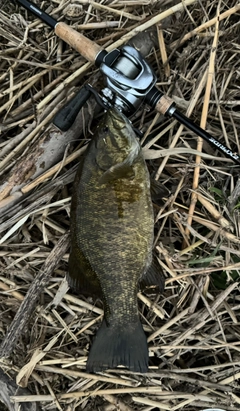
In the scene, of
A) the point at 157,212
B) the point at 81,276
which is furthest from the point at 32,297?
the point at 157,212

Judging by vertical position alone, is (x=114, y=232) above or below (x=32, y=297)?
above

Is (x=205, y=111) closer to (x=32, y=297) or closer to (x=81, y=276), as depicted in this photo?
(x=81, y=276)

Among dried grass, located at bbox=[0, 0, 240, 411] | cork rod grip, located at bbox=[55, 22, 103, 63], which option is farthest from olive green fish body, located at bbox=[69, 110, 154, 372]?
cork rod grip, located at bbox=[55, 22, 103, 63]

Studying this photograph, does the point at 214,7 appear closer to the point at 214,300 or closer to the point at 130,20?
the point at 130,20

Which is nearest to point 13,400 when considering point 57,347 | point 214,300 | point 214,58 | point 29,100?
point 57,347

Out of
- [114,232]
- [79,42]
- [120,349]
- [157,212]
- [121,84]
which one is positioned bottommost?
[120,349]

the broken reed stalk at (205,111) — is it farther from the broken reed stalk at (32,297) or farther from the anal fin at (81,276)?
the broken reed stalk at (32,297)

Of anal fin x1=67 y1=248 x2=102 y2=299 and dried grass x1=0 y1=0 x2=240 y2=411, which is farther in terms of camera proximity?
dried grass x1=0 y1=0 x2=240 y2=411

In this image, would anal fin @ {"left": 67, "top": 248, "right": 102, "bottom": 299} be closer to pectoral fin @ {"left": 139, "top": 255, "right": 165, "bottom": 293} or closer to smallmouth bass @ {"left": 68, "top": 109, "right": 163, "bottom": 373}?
smallmouth bass @ {"left": 68, "top": 109, "right": 163, "bottom": 373}
